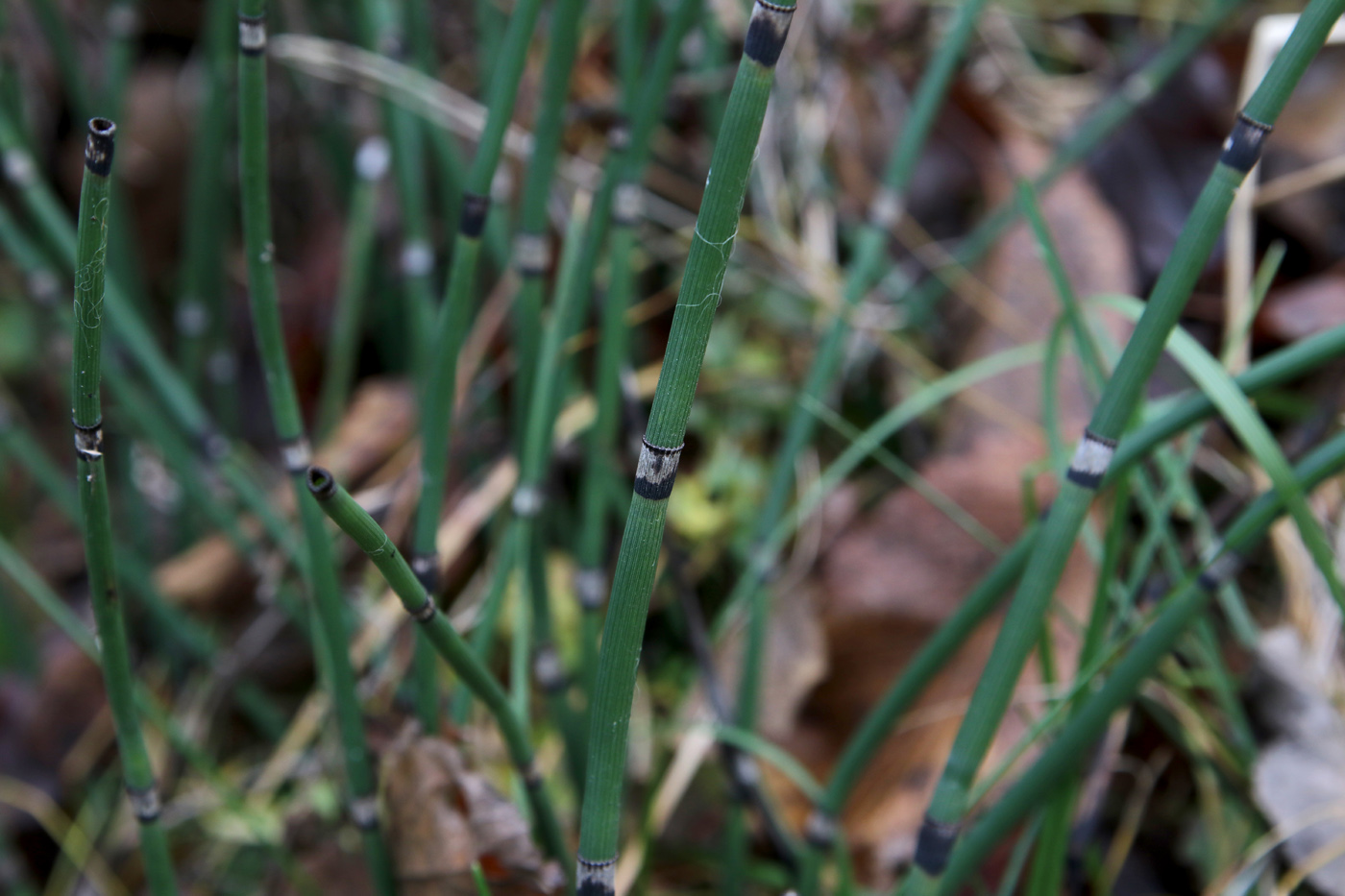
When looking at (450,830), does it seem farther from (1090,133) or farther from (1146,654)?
(1090,133)

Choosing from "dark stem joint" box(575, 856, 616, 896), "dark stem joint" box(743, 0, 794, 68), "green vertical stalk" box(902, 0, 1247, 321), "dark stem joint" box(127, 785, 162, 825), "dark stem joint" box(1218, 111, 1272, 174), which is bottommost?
"dark stem joint" box(575, 856, 616, 896)

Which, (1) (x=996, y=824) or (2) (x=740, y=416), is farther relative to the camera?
(2) (x=740, y=416)

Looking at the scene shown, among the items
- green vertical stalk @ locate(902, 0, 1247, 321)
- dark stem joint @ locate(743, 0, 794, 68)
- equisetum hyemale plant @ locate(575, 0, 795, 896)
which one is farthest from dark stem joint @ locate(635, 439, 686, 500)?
green vertical stalk @ locate(902, 0, 1247, 321)

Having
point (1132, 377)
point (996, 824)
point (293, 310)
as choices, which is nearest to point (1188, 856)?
point (996, 824)

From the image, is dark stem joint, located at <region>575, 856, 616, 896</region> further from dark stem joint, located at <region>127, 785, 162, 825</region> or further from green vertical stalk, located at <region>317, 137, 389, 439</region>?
green vertical stalk, located at <region>317, 137, 389, 439</region>

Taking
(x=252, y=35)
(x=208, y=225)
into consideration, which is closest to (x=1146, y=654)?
(x=252, y=35)

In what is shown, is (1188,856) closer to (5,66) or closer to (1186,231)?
(1186,231)
